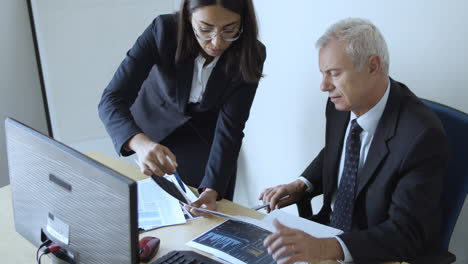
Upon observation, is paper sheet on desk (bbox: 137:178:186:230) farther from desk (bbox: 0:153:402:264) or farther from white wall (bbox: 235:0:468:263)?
white wall (bbox: 235:0:468:263)

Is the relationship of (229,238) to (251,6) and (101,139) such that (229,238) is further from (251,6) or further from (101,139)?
(101,139)

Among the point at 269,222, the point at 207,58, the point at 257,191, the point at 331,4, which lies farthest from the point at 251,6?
the point at 257,191

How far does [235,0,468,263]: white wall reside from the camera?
5.93 feet

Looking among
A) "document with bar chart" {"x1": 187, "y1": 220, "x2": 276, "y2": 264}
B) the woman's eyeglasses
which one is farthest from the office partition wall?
"document with bar chart" {"x1": 187, "y1": 220, "x2": 276, "y2": 264}

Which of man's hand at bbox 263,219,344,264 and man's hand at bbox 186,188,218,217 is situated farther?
man's hand at bbox 186,188,218,217

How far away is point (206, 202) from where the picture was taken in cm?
166

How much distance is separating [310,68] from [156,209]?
113cm

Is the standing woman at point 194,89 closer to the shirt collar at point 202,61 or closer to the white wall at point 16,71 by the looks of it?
the shirt collar at point 202,61

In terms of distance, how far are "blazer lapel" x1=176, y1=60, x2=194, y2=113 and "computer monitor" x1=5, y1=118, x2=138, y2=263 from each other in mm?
777

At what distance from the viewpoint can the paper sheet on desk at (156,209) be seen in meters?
1.55

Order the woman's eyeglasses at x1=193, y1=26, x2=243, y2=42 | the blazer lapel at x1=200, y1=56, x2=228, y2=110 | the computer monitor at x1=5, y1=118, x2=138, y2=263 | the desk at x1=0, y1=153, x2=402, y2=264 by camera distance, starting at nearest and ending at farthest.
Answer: the computer monitor at x1=5, y1=118, x2=138, y2=263 < the desk at x1=0, y1=153, x2=402, y2=264 < the woman's eyeglasses at x1=193, y1=26, x2=243, y2=42 < the blazer lapel at x1=200, y1=56, x2=228, y2=110

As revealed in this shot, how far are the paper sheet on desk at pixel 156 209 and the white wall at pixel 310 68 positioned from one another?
1.02 metres

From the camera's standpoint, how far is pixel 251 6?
5.75 feet

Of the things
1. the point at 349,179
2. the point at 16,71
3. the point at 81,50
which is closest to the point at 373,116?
the point at 349,179
